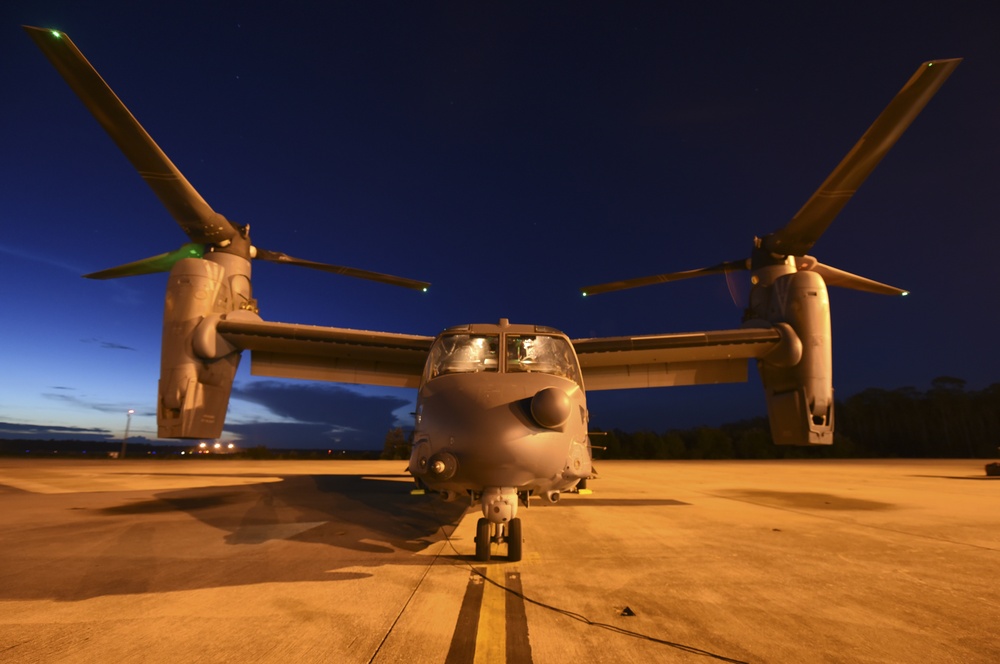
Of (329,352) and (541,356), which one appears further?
(329,352)

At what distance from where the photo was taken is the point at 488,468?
452 cm

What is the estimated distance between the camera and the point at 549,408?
459cm

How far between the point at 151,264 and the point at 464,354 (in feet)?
35.1

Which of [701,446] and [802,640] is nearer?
[802,640]

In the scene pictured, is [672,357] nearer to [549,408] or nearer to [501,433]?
[549,408]

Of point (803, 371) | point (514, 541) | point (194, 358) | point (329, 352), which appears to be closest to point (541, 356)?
point (514, 541)

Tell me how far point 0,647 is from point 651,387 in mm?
12601

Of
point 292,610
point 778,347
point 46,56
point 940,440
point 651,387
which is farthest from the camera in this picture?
point 940,440

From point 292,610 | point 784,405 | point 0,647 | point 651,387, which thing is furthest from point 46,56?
point 784,405

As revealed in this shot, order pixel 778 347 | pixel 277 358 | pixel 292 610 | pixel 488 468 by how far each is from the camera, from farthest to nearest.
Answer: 1. pixel 277 358
2. pixel 778 347
3. pixel 488 468
4. pixel 292 610

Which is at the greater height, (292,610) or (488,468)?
(488,468)

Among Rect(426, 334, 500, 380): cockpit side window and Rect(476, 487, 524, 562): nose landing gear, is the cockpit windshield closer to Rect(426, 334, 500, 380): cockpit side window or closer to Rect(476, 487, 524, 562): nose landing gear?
Rect(426, 334, 500, 380): cockpit side window

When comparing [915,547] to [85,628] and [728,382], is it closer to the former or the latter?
[728,382]

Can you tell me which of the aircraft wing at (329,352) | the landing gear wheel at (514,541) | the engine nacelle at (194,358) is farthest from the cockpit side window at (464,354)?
the engine nacelle at (194,358)
